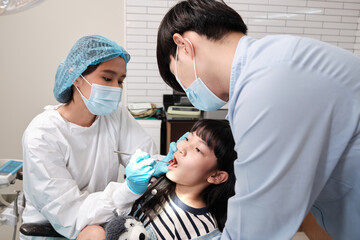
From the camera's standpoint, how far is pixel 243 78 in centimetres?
75

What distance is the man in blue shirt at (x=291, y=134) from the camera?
674 mm

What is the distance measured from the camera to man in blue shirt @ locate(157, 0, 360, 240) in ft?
2.21

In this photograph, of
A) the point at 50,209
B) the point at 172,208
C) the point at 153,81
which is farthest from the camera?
the point at 153,81

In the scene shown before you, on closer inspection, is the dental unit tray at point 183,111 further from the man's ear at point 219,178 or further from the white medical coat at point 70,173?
the man's ear at point 219,178

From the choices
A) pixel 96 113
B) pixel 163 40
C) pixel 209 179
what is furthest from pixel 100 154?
pixel 163 40

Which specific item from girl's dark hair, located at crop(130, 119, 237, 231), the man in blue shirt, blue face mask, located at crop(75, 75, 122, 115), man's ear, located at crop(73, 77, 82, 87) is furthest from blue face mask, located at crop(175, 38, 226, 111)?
man's ear, located at crop(73, 77, 82, 87)

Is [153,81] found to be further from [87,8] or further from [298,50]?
[298,50]

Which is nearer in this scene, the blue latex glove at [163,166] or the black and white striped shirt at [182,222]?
A: the black and white striped shirt at [182,222]

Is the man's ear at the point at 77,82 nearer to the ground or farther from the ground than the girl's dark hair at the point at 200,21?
Answer: nearer to the ground

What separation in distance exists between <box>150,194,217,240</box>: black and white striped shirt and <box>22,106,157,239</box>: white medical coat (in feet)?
0.59

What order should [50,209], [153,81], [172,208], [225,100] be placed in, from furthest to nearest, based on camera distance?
[153,81] < [172,208] < [50,209] < [225,100]

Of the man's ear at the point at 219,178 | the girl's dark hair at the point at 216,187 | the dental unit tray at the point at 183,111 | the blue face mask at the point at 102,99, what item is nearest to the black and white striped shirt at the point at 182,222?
the girl's dark hair at the point at 216,187

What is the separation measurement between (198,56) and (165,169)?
0.86 m

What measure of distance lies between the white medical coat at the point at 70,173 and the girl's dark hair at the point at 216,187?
0.11m
